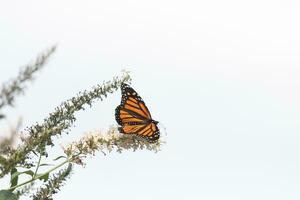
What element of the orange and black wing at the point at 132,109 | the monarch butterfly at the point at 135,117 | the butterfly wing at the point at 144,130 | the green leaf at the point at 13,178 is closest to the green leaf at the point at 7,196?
the green leaf at the point at 13,178

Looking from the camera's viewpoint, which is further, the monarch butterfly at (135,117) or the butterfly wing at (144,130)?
the monarch butterfly at (135,117)

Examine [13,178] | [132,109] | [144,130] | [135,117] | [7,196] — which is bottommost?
[7,196]

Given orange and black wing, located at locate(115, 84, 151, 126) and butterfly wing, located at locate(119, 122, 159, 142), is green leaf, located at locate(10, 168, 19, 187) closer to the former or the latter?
butterfly wing, located at locate(119, 122, 159, 142)

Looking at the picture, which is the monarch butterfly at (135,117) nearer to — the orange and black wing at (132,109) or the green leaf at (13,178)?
the orange and black wing at (132,109)

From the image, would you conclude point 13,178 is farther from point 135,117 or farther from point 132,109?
point 132,109

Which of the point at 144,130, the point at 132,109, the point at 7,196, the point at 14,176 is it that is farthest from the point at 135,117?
the point at 7,196

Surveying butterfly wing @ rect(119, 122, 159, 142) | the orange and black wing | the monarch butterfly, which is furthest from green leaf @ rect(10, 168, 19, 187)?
the orange and black wing

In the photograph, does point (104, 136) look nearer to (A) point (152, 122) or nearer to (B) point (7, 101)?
(A) point (152, 122)

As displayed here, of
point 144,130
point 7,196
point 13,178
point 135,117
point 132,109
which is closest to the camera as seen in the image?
point 7,196

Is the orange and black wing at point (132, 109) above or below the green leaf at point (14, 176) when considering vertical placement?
above
